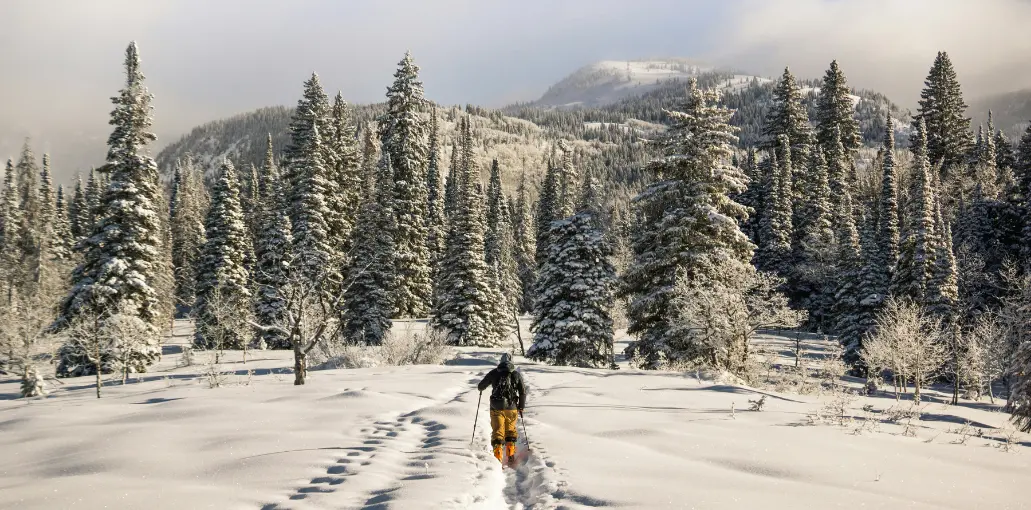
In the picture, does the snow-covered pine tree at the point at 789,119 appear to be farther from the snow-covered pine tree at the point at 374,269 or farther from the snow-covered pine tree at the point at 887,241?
the snow-covered pine tree at the point at 374,269

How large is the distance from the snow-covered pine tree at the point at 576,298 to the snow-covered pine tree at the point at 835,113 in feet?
187

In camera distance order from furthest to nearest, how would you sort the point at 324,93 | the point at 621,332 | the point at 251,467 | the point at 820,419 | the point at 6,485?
the point at 621,332 → the point at 324,93 → the point at 820,419 → the point at 251,467 → the point at 6,485

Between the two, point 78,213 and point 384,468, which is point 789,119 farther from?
point 78,213

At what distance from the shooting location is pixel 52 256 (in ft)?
210

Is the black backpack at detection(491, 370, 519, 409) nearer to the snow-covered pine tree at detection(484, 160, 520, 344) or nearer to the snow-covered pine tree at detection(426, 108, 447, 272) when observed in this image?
the snow-covered pine tree at detection(484, 160, 520, 344)

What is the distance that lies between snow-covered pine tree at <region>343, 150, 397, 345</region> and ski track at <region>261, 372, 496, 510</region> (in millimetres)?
27692

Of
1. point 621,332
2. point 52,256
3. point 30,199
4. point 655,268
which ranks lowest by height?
point 621,332

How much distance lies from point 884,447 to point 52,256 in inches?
3112

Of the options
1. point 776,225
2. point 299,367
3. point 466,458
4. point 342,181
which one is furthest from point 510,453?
point 776,225

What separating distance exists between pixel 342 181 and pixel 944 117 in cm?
7423

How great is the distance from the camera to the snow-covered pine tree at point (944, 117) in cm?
7319

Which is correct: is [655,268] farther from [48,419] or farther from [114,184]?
[114,184]

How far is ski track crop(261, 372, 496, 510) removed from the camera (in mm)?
7469

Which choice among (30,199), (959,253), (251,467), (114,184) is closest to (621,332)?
(959,253)
